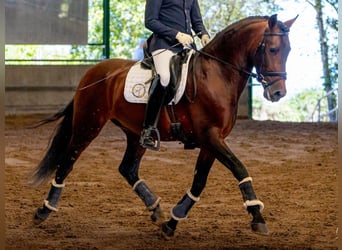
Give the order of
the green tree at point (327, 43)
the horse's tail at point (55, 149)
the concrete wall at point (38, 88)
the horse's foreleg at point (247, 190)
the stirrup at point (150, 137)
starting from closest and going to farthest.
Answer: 1. the horse's foreleg at point (247, 190)
2. the stirrup at point (150, 137)
3. the horse's tail at point (55, 149)
4. the concrete wall at point (38, 88)
5. the green tree at point (327, 43)

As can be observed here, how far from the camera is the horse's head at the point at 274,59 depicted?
4539mm

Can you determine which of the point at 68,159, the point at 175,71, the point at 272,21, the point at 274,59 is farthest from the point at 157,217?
the point at 272,21

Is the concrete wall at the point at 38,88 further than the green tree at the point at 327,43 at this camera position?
No

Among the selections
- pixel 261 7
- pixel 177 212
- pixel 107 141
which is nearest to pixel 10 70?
pixel 107 141

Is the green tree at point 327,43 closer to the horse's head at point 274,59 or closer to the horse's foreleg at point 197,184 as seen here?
the horse's foreleg at point 197,184

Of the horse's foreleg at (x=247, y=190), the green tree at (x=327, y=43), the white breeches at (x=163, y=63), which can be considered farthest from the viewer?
the green tree at (x=327, y=43)

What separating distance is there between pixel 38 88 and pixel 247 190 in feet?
34.1

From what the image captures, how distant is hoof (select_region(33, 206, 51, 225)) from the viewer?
5449 millimetres

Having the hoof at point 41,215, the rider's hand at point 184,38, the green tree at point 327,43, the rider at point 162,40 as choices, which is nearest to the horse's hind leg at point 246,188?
the rider at point 162,40

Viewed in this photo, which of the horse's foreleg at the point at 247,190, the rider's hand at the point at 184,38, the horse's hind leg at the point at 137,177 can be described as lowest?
the horse's hind leg at the point at 137,177

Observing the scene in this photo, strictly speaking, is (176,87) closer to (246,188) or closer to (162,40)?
(162,40)

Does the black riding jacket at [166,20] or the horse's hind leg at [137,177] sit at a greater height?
the black riding jacket at [166,20]

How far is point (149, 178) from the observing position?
26.3 feet

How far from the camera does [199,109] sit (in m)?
4.83
